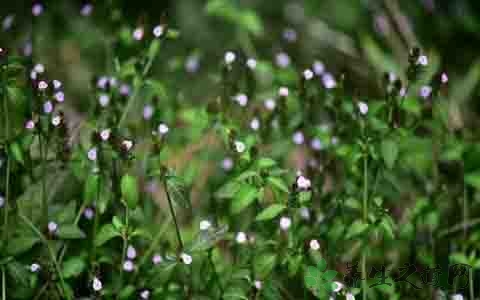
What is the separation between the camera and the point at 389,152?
2.31 m

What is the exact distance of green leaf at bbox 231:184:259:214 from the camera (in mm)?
2107

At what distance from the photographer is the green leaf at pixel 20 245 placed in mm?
2209

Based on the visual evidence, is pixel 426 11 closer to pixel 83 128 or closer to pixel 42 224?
pixel 83 128

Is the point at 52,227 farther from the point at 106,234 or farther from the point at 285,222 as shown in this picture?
the point at 285,222

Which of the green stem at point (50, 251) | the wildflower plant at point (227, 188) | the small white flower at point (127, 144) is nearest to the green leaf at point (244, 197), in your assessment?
the wildflower plant at point (227, 188)

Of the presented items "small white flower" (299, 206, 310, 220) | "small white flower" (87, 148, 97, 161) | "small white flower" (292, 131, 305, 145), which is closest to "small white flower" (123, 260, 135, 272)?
"small white flower" (87, 148, 97, 161)

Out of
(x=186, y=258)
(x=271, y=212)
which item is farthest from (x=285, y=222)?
(x=186, y=258)

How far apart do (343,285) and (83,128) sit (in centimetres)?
120

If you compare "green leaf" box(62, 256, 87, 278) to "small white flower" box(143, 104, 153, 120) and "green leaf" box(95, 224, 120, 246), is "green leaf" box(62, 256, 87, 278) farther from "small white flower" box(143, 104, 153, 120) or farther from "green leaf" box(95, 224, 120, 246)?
"small white flower" box(143, 104, 153, 120)

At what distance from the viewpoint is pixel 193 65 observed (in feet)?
10.6

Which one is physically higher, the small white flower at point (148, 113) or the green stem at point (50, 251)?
the small white flower at point (148, 113)

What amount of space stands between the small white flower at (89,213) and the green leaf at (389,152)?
102cm

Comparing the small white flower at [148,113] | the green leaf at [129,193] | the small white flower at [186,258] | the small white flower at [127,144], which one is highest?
the small white flower at [148,113]

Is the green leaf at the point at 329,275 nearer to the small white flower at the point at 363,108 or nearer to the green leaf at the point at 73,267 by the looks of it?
the small white flower at the point at 363,108
